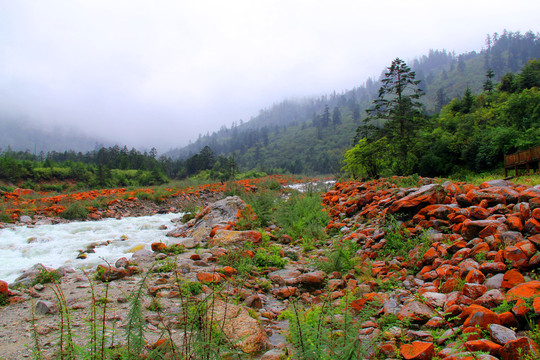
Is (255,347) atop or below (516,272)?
below

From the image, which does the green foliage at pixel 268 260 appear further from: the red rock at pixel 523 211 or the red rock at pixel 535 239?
the red rock at pixel 523 211

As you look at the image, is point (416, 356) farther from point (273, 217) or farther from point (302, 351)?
point (273, 217)

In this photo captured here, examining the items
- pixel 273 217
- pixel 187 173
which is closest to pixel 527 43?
pixel 187 173

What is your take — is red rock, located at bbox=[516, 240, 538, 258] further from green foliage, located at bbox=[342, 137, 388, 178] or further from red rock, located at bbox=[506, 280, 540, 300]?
green foliage, located at bbox=[342, 137, 388, 178]

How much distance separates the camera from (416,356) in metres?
2.20

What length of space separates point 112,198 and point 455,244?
49.3 ft

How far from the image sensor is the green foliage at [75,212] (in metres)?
11.2

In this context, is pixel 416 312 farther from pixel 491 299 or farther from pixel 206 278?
pixel 206 278

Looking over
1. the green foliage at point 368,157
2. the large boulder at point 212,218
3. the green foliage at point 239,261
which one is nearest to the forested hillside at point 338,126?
the green foliage at point 368,157

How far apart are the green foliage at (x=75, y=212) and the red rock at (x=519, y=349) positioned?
13742mm

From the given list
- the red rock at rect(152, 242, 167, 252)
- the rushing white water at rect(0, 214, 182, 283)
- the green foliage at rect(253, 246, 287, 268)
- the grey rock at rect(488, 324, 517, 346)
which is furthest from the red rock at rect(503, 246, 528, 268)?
the rushing white water at rect(0, 214, 182, 283)

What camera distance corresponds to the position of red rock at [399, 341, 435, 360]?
220 centimetres

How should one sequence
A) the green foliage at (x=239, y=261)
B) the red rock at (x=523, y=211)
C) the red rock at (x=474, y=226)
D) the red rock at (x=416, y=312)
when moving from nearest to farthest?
1. the red rock at (x=416, y=312)
2. the red rock at (x=523, y=211)
3. the red rock at (x=474, y=226)
4. the green foliage at (x=239, y=261)

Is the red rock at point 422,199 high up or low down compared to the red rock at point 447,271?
up
